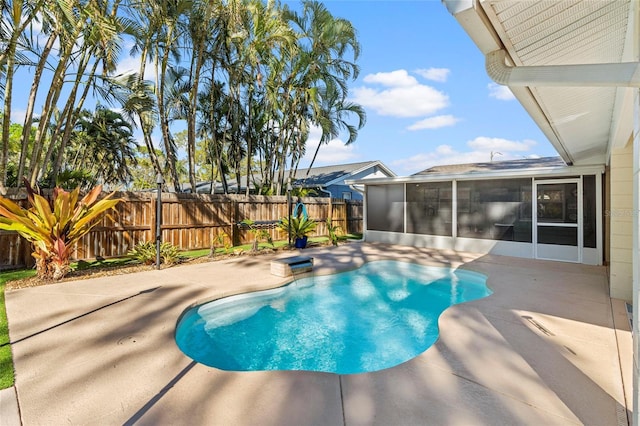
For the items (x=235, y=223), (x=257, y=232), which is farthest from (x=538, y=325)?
(x=235, y=223)

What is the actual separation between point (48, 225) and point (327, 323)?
5.00m

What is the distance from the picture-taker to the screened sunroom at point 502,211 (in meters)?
7.88

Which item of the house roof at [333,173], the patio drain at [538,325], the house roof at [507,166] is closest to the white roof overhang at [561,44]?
the patio drain at [538,325]

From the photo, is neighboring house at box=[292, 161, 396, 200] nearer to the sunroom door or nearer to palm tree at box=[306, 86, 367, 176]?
palm tree at box=[306, 86, 367, 176]

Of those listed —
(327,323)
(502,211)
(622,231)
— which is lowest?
(327,323)

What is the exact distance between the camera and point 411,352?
3779mm

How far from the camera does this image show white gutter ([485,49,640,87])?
1556 millimetres

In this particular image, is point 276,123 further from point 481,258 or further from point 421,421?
point 421,421

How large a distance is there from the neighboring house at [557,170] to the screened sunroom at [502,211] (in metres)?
0.03

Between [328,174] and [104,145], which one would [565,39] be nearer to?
[328,174]

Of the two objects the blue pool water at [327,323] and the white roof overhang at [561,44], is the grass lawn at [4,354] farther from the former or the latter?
the white roof overhang at [561,44]

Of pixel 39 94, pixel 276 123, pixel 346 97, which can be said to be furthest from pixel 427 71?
pixel 39 94

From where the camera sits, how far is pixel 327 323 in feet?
15.8

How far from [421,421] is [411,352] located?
1.74 m
